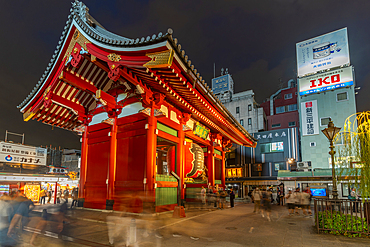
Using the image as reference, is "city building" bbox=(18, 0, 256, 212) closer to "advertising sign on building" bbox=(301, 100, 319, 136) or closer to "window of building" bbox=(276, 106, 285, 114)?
"advertising sign on building" bbox=(301, 100, 319, 136)

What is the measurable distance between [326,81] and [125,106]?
36528mm

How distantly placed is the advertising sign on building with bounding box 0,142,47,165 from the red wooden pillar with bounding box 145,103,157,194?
28.4 metres

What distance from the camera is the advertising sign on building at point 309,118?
3772 cm

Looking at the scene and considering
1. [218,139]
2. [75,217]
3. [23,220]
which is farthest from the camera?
[218,139]

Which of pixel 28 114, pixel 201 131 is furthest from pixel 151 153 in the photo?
pixel 28 114

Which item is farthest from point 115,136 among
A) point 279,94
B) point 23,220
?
point 279,94

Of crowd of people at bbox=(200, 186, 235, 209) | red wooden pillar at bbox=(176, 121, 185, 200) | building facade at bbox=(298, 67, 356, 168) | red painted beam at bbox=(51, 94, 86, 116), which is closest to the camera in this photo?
red painted beam at bbox=(51, 94, 86, 116)

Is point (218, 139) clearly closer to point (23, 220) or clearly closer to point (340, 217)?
point (340, 217)

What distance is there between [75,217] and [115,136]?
14.6 ft

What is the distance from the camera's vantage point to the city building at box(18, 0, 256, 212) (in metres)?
10.0

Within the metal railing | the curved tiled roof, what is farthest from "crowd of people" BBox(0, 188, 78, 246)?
the metal railing

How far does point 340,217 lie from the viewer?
876cm

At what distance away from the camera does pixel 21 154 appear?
107 ft

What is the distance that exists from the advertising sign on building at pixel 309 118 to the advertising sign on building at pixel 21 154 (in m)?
41.6
